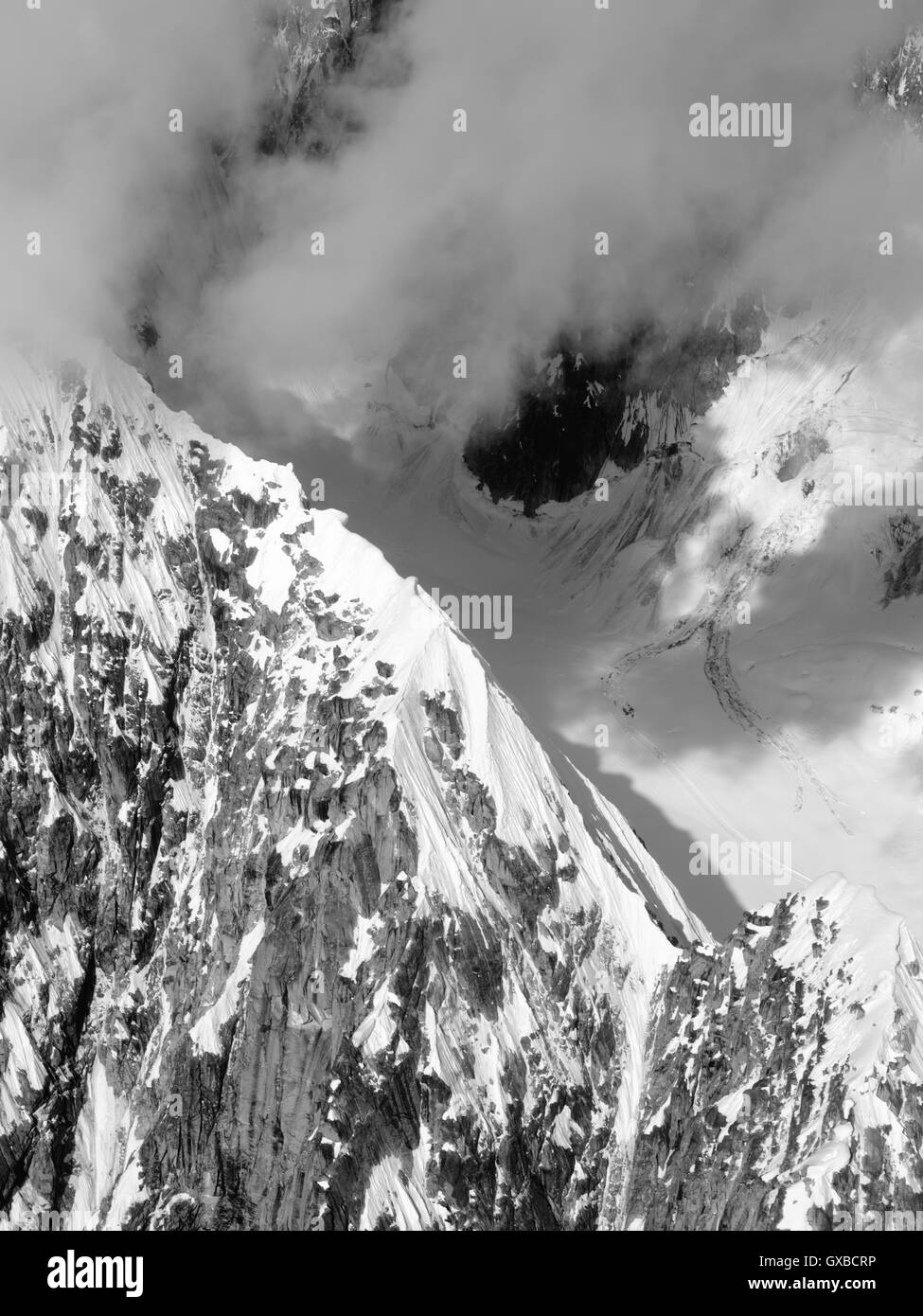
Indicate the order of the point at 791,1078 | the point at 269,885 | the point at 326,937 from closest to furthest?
1. the point at 791,1078
2. the point at 326,937
3. the point at 269,885

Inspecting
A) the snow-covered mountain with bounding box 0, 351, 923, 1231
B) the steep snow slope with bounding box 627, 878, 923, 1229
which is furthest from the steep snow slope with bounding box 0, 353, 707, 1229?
the steep snow slope with bounding box 627, 878, 923, 1229

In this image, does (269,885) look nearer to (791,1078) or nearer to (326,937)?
(326,937)

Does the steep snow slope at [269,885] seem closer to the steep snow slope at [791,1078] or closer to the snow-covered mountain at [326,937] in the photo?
the snow-covered mountain at [326,937]

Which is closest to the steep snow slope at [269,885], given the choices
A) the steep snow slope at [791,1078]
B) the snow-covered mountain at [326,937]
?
the snow-covered mountain at [326,937]

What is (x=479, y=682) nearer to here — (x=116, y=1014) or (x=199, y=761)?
(x=199, y=761)

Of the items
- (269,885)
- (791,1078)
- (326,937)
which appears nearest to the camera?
(791,1078)

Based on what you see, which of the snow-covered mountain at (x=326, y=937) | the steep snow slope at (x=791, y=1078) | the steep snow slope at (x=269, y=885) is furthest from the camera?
the steep snow slope at (x=269, y=885)

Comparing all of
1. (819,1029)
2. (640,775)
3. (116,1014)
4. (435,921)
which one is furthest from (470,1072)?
(640,775)

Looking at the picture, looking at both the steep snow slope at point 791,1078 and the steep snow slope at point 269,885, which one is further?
the steep snow slope at point 269,885

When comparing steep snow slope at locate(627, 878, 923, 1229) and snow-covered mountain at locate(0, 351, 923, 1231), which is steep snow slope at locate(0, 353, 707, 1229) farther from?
steep snow slope at locate(627, 878, 923, 1229)

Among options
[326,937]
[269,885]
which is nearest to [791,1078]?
[326,937]
